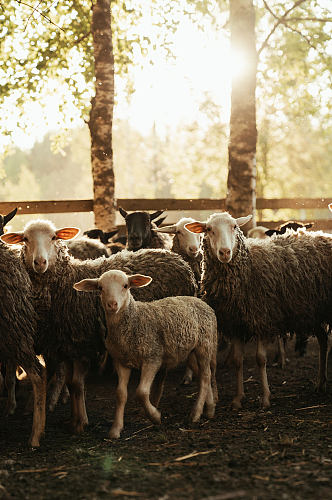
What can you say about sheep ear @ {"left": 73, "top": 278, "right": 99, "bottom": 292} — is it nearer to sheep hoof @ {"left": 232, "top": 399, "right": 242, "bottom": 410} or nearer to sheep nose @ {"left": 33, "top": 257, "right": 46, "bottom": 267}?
sheep nose @ {"left": 33, "top": 257, "right": 46, "bottom": 267}

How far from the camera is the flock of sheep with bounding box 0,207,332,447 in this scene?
4.83 meters

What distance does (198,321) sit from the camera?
5215 mm

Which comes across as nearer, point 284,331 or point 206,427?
point 206,427

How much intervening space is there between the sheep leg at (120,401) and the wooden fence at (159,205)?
6.08 metres

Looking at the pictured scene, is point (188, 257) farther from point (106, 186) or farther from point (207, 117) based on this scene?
point (207, 117)

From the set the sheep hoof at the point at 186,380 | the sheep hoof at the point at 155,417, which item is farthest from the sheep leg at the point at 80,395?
the sheep hoof at the point at 186,380

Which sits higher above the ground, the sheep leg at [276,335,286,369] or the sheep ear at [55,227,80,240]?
the sheep ear at [55,227,80,240]

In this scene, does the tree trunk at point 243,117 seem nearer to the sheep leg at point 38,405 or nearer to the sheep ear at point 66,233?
the sheep ear at point 66,233

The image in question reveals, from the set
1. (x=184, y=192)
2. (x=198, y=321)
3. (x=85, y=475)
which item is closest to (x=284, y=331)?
(x=198, y=321)

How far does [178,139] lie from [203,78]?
26680 millimetres

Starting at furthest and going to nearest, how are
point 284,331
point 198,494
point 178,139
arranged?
point 178,139 < point 284,331 < point 198,494

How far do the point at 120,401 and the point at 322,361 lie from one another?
7.89 ft

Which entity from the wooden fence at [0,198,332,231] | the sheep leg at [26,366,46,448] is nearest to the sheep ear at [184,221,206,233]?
the sheep leg at [26,366,46,448]

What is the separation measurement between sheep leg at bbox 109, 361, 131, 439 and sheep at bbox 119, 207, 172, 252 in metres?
2.78
